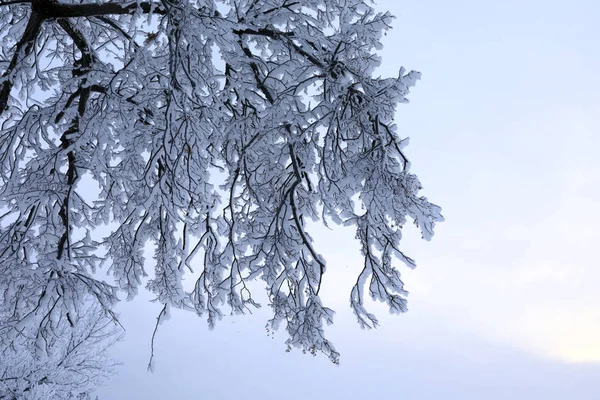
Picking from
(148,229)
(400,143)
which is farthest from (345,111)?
(148,229)

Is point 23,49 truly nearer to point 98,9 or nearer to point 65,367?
point 98,9

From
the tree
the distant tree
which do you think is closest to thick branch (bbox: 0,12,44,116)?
the tree

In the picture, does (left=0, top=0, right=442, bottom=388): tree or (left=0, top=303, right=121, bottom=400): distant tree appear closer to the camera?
(left=0, top=0, right=442, bottom=388): tree

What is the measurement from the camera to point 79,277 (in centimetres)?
315

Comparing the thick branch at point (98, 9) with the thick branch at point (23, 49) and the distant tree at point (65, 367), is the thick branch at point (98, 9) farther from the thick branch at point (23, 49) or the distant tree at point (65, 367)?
the distant tree at point (65, 367)

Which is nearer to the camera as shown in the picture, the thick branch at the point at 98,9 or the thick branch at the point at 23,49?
the thick branch at the point at 98,9

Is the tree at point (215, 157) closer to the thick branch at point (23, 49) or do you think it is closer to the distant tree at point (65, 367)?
the thick branch at point (23, 49)

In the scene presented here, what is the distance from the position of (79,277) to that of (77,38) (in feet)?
7.08

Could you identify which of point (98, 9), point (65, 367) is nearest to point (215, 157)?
point (98, 9)

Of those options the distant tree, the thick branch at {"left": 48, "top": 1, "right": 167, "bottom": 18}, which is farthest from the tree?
the distant tree

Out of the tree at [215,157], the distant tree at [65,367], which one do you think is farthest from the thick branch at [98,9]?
the distant tree at [65,367]

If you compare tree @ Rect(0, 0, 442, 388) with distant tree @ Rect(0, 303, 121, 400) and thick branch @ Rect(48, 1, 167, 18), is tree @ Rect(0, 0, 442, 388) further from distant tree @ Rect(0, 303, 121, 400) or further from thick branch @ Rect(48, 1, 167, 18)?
distant tree @ Rect(0, 303, 121, 400)

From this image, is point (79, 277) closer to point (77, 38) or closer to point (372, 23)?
point (77, 38)

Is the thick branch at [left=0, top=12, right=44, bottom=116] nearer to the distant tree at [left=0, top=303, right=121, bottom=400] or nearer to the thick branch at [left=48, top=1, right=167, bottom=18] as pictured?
the thick branch at [left=48, top=1, right=167, bottom=18]
